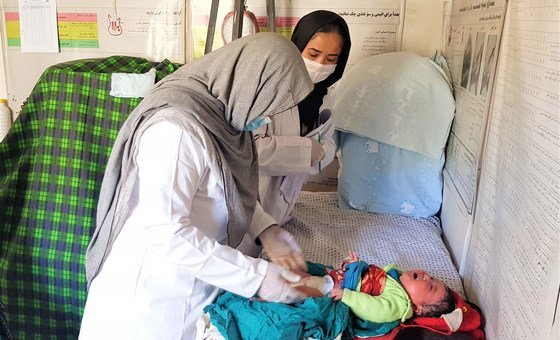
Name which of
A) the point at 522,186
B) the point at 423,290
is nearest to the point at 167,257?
the point at 423,290

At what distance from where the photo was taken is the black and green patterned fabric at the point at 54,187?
182cm

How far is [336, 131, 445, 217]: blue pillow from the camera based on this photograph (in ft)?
7.06

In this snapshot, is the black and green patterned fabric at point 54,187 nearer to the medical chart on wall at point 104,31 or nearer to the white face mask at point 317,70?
the white face mask at point 317,70

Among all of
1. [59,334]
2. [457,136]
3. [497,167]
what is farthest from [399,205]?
[59,334]

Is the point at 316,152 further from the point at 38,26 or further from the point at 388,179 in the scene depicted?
the point at 38,26

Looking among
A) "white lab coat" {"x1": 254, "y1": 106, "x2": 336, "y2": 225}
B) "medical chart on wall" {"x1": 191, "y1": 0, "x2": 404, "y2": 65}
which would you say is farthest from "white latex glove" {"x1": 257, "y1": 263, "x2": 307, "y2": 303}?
"medical chart on wall" {"x1": 191, "y1": 0, "x2": 404, "y2": 65}

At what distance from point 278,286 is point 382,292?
343 mm

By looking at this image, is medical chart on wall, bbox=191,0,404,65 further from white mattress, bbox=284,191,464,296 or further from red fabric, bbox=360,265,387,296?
red fabric, bbox=360,265,387,296

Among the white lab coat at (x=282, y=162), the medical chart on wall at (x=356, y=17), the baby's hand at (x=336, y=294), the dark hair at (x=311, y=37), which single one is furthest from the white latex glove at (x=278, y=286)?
the medical chart on wall at (x=356, y=17)

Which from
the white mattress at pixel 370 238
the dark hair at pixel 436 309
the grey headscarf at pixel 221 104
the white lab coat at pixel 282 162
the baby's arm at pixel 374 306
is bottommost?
the white mattress at pixel 370 238

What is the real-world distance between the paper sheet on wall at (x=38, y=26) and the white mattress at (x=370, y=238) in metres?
1.56

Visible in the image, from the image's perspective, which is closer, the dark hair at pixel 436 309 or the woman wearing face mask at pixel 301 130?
the dark hair at pixel 436 309

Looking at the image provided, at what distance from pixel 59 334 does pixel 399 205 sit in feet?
4.76

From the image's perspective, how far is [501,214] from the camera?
1.29 m
